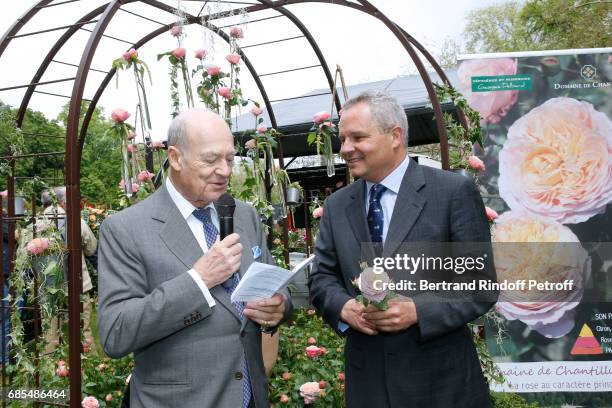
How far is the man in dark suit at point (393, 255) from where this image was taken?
6.30ft

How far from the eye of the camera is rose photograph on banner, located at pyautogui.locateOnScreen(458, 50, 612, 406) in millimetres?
3850

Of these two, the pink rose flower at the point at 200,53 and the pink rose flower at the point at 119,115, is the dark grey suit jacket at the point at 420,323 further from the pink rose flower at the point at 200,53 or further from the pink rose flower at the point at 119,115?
the pink rose flower at the point at 200,53

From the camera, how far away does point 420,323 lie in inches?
74.0

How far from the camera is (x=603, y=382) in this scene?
3795 millimetres

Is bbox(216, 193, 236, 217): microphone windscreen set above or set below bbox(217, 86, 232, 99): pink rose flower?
below

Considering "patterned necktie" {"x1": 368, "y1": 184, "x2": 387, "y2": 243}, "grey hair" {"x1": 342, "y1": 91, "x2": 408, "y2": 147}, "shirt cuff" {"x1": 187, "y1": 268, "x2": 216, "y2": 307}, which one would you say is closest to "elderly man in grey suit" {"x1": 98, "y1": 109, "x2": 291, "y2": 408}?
"shirt cuff" {"x1": 187, "y1": 268, "x2": 216, "y2": 307}

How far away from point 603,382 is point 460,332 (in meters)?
2.31

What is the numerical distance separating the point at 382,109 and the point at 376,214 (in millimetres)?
366

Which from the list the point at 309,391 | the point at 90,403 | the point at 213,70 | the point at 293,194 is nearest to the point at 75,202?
the point at 90,403

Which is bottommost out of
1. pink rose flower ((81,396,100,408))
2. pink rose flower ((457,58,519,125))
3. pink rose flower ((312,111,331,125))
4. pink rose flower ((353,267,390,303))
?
pink rose flower ((81,396,100,408))

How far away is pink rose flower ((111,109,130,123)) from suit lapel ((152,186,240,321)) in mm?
1442

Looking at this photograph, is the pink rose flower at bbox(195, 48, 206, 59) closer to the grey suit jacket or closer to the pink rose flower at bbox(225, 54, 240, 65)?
the pink rose flower at bbox(225, 54, 240, 65)

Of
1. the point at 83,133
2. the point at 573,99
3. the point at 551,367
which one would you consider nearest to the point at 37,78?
the point at 83,133

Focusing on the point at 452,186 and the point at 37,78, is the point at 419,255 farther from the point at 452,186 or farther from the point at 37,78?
the point at 37,78
